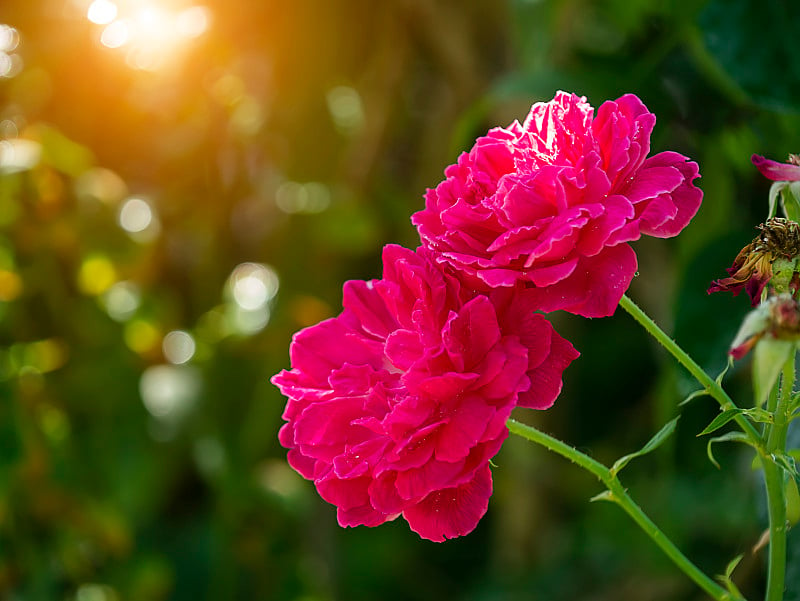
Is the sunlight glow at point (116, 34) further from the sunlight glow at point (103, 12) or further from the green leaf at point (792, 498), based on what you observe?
the green leaf at point (792, 498)

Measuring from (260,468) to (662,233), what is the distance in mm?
699

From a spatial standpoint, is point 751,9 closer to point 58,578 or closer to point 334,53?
point 334,53

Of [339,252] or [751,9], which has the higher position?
[751,9]

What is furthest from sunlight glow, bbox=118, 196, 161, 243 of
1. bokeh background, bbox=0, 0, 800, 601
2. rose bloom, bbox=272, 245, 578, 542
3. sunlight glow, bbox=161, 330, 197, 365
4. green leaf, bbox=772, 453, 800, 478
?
green leaf, bbox=772, 453, 800, 478

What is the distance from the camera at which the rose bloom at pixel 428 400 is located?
0.30m

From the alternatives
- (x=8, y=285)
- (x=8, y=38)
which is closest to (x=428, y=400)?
(x=8, y=285)

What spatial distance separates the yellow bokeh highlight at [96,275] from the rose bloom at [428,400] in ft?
1.68

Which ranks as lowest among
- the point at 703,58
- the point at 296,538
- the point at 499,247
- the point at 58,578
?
the point at 296,538

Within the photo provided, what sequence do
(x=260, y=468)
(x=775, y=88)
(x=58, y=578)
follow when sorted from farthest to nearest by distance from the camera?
(x=260, y=468) → (x=58, y=578) → (x=775, y=88)

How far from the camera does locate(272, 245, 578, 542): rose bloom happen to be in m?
0.30

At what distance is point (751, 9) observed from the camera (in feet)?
1.81

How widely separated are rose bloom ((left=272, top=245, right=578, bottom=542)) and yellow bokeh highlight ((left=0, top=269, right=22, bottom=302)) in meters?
0.52

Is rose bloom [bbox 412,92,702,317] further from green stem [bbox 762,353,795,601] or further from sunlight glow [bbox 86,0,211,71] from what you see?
sunlight glow [bbox 86,0,211,71]

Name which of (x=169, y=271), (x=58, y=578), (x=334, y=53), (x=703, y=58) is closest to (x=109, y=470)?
(x=58, y=578)
